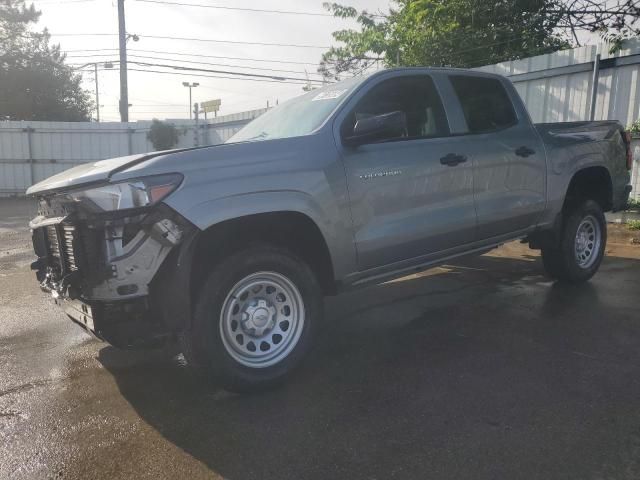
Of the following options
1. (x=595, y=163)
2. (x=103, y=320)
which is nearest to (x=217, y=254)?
(x=103, y=320)

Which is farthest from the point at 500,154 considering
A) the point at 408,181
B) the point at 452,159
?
the point at 408,181

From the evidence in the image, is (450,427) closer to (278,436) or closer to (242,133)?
(278,436)

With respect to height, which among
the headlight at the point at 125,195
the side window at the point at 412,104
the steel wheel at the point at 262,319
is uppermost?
the side window at the point at 412,104

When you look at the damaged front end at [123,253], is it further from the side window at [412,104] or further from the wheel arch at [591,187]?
the wheel arch at [591,187]

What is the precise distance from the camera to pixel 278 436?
290 centimetres

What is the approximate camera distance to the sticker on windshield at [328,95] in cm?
410

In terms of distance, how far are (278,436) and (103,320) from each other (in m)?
1.17

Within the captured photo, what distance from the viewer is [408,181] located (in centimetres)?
401

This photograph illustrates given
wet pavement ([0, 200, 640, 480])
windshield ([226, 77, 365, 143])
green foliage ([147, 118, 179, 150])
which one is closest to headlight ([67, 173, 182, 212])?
windshield ([226, 77, 365, 143])

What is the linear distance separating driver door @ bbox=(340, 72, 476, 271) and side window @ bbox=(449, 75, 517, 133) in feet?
1.08

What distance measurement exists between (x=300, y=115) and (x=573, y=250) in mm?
3315

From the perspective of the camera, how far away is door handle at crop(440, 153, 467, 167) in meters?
4.26

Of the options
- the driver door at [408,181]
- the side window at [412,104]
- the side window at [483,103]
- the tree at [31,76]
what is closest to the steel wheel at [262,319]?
the driver door at [408,181]

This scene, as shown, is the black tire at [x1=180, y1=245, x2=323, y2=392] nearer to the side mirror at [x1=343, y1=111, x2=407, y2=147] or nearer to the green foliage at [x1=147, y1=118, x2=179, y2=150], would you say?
the side mirror at [x1=343, y1=111, x2=407, y2=147]
